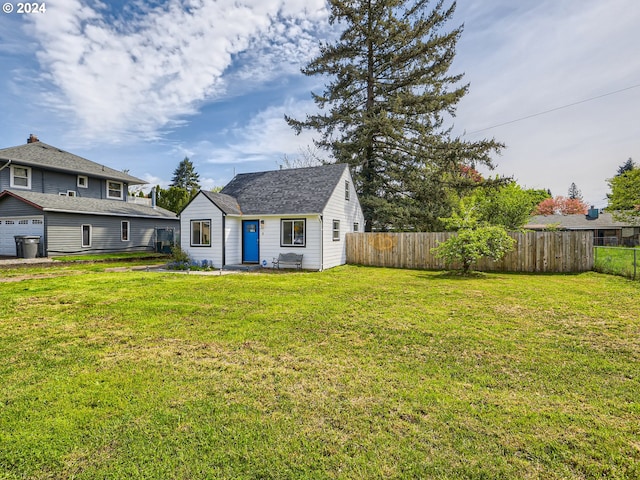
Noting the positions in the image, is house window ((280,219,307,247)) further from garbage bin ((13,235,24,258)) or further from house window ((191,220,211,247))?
garbage bin ((13,235,24,258))

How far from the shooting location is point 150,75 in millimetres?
13469

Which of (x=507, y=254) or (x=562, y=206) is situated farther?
(x=562, y=206)

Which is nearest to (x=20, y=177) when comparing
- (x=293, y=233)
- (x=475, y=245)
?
(x=293, y=233)

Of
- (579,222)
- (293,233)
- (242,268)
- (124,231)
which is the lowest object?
(242,268)

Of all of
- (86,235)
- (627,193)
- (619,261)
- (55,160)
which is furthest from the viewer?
(627,193)

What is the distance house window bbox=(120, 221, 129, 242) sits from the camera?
68.8 feet

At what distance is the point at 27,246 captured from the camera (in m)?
16.0

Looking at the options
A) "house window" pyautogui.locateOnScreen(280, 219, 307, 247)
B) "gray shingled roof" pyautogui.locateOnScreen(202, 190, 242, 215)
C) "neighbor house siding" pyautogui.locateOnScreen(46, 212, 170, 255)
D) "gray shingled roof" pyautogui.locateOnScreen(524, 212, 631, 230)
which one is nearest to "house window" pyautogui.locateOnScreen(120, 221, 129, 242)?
"neighbor house siding" pyautogui.locateOnScreen(46, 212, 170, 255)

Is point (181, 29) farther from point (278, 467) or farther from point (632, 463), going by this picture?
point (632, 463)

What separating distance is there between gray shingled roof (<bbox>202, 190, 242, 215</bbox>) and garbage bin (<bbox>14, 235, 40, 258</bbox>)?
33.1 feet

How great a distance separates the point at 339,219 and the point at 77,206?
15.9 metres

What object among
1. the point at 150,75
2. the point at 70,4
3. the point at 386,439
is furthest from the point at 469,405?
the point at 150,75

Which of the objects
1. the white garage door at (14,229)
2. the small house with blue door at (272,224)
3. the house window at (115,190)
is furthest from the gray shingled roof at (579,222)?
the white garage door at (14,229)

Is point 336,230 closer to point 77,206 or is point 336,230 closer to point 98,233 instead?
point 98,233
